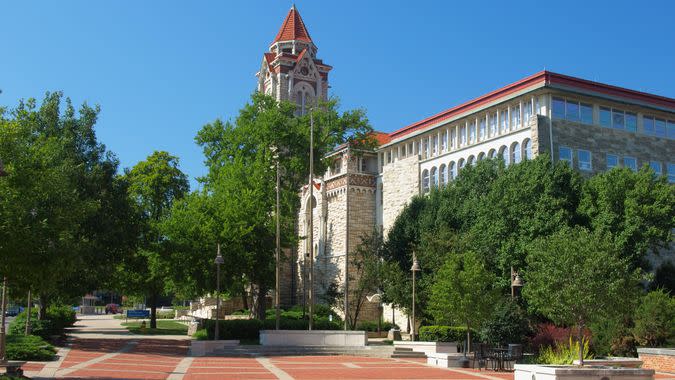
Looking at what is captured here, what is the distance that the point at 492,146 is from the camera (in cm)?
4612

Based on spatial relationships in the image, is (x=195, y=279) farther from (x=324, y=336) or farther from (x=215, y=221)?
(x=324, y=336)

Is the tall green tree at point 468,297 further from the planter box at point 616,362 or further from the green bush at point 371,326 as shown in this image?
the green bush at point 371,326

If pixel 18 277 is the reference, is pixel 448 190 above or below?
above

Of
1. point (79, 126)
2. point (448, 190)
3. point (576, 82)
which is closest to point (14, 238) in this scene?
point (79, 126)

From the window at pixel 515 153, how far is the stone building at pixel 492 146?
62 mm

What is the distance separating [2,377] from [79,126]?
83.7 feet

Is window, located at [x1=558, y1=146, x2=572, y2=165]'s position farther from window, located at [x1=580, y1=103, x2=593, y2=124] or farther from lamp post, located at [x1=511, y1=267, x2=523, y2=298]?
lamp post, located at [x1=511, y1=267, x2=523, y2=298]

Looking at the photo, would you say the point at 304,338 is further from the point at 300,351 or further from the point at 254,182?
the point at 254,182

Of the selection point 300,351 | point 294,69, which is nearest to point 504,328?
point 300,351

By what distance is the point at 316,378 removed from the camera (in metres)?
21.7

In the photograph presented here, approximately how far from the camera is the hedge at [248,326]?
124 ft

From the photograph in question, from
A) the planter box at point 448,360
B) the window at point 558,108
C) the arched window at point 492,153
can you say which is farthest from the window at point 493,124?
the planter box at point 448,360

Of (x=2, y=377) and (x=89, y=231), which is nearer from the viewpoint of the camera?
(x=2, y=377)

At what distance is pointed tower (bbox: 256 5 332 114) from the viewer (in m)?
86.4
